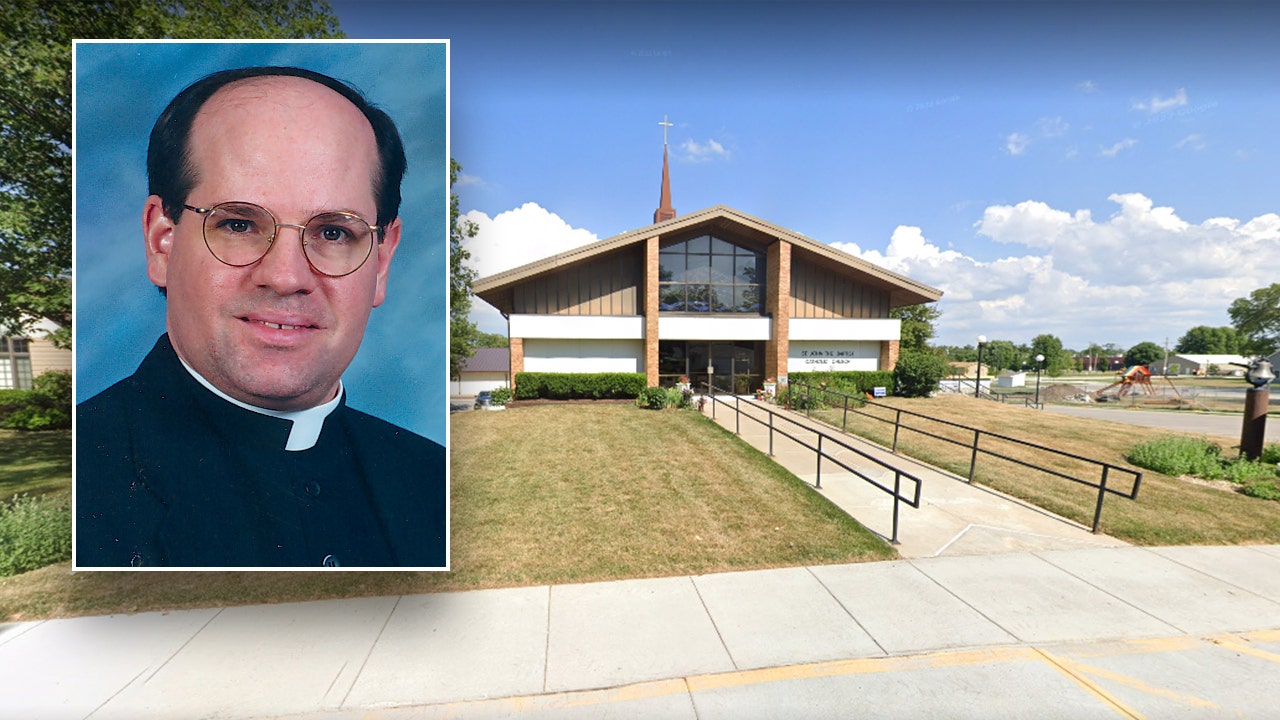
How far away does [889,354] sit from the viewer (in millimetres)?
18422

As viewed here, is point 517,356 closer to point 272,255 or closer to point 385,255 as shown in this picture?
point 385,255

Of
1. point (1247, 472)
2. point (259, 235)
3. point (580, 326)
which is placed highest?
point (580, 326)

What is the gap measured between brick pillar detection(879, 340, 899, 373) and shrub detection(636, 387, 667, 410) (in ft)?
36.4

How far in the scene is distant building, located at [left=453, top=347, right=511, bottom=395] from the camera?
124ft

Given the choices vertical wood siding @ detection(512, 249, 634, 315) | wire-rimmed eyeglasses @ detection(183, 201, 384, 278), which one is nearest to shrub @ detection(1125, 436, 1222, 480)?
wire-rimmed eyeglasses @ detection(183, 201, 384, 278)

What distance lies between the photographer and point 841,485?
21.8 feet

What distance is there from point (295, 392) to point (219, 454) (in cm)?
72

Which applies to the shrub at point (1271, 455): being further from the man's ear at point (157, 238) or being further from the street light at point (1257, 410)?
the man's ear at point (157, 238)

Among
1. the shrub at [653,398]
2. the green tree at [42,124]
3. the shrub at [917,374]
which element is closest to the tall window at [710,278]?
the shrub at [653,398]

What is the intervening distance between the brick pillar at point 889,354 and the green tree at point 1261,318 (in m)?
55.8

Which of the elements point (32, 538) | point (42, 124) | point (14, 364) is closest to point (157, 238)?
point (32, 538)

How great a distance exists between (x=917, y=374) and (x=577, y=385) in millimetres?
14238

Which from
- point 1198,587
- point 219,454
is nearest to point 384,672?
point 219,454

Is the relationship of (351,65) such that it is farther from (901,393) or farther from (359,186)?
(901,393)
